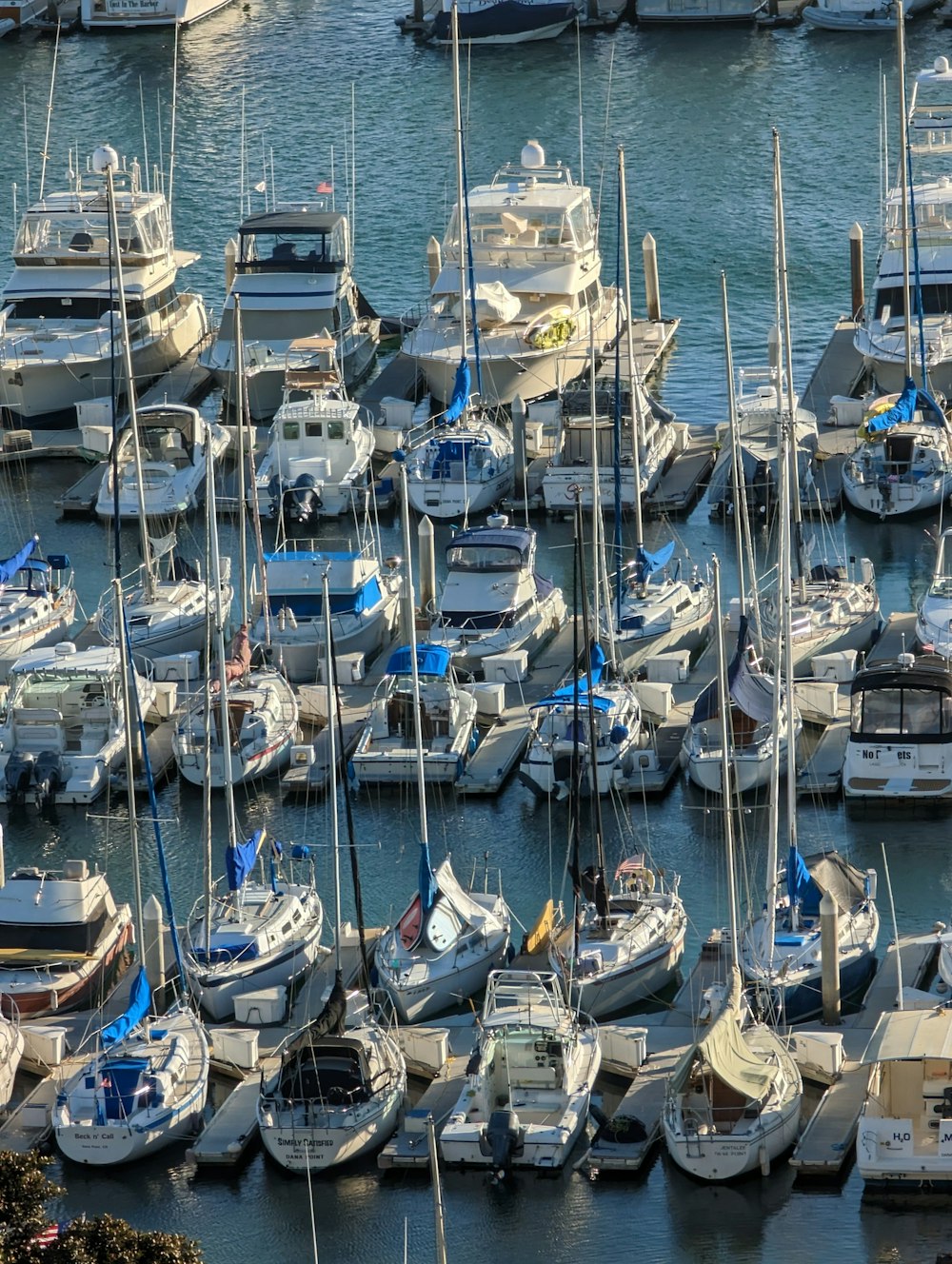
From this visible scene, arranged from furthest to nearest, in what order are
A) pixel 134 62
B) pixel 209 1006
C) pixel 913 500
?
pixel 134 62, pixel 913 500, pixel 209 1006

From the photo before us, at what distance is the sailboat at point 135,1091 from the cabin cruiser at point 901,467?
2507 cm

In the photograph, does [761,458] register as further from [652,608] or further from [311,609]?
[311,609]

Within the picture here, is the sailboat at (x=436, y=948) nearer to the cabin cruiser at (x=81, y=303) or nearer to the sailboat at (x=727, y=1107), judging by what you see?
the sailboat at (x=727, y=1107)

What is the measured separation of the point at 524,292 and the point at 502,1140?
3471 cm

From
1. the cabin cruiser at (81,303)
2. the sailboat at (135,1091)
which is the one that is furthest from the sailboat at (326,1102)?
the cabin cruiser at (81,303)

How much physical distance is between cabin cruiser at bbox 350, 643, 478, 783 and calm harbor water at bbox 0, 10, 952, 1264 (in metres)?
0.50

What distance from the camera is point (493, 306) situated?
2680 inches

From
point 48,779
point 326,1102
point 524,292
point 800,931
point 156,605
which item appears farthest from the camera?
point 524,292

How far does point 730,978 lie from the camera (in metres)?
40.4

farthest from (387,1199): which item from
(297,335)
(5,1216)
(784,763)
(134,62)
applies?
(134,62)

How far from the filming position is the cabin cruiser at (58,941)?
43.1 metres

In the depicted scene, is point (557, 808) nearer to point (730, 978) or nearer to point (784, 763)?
point (784, 763)

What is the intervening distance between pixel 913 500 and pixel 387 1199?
1063 inches

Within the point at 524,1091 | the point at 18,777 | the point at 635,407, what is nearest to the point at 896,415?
the point at 635,407
